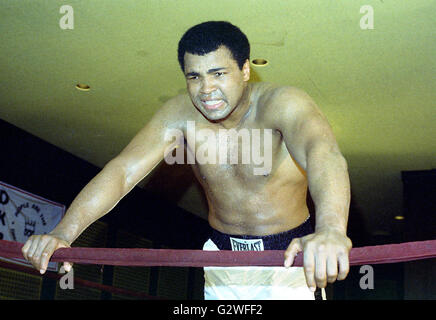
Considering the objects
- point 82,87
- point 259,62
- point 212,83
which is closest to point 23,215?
point 82,87

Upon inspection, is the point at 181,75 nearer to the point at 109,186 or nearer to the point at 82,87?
the point at 82,87

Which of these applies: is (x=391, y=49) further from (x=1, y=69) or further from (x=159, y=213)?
(x=159, y=213)

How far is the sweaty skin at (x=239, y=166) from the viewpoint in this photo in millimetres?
1563

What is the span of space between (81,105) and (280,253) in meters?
→ 3.67

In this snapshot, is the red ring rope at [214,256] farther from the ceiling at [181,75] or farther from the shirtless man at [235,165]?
the ceiling at [181,75]

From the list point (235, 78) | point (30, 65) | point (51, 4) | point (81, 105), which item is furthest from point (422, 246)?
point (81, 105)

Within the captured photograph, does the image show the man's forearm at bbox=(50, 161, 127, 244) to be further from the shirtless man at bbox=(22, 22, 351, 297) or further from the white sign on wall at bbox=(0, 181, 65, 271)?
the white sign on wall at bbox=(0, 181, 65, 271)

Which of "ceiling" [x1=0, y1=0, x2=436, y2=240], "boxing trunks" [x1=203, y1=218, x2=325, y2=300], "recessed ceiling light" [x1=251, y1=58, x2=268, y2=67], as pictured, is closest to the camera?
"boxing trunks" [x1=203, y1=218, x2=325, y2=300]

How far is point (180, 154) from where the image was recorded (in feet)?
18.9

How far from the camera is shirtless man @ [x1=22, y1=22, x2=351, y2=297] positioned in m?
1.61

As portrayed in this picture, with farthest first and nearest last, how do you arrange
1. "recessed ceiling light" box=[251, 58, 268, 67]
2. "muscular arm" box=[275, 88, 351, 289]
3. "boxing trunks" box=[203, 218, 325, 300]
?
"recessed ceiling light" box=[251, 58, 268, 67] → "boxing trunks" box=[203, 218, 325, 300] → "muscular arm" box=[275, 88, 351, 289]

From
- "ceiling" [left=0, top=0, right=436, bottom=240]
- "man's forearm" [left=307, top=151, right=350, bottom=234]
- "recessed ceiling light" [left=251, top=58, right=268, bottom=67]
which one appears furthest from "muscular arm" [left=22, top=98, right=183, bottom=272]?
"recessed ceiling light" [left=251, top=58, right=268, bottom=67]

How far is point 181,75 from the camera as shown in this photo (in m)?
4.11

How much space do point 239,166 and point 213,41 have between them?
0.49m
